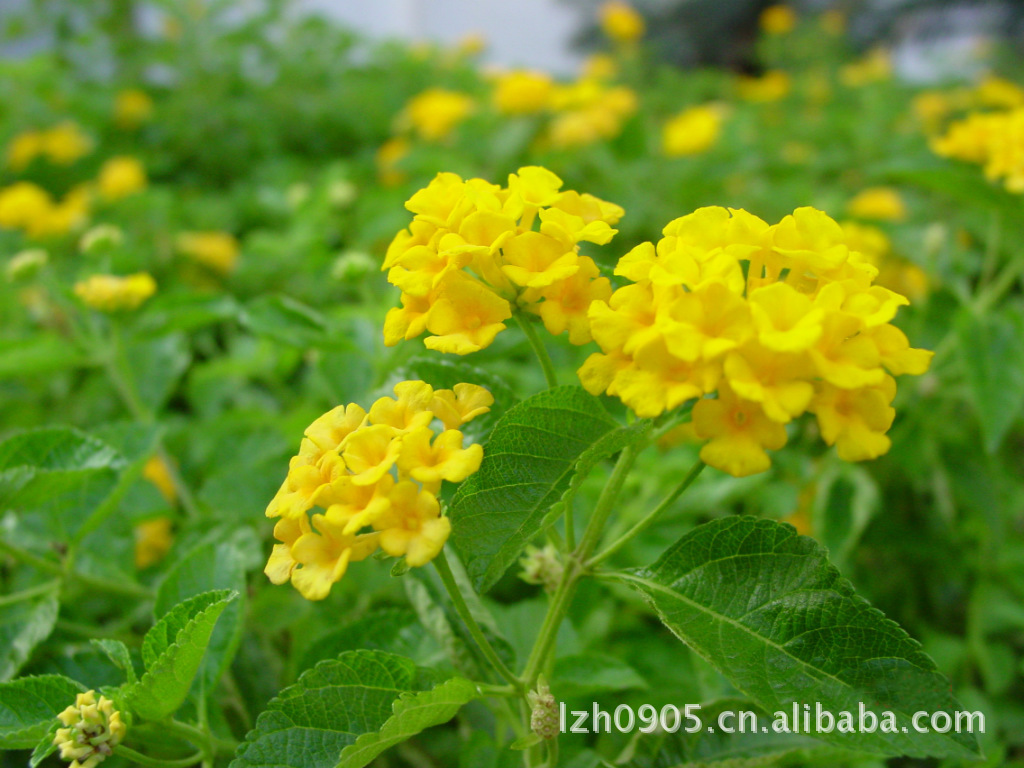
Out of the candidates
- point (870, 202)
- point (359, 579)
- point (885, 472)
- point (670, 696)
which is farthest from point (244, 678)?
point (870, 202)

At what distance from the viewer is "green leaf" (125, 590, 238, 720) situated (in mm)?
513

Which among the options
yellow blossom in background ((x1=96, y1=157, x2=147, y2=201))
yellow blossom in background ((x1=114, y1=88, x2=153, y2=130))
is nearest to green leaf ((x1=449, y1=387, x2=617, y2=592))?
yellow blossom in background ((x1=96, y1=157, x2=147, y2=201))

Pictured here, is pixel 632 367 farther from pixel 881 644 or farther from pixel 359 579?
pixel 359 579

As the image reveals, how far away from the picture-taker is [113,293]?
102cm

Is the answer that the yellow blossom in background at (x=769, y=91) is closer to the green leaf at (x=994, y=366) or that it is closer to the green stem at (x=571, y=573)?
the green leaf at (x=994, y=366)

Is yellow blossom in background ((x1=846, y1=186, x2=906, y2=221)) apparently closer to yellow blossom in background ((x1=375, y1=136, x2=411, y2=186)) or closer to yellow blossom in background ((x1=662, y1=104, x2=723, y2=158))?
yellow blossom in background ((x1=662, y1=104, x2=723, y2=158))

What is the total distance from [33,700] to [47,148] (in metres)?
1.78

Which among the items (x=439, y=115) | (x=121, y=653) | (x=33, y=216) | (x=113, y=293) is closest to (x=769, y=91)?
(x=439, y=115)

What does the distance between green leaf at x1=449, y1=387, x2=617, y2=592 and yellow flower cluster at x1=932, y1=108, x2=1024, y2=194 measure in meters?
0.73

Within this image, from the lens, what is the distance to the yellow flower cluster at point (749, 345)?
455mm

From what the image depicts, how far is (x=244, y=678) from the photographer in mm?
765

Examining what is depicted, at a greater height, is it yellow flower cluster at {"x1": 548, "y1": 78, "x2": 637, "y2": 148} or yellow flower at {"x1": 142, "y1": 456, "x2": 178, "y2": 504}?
yellow flower cluster at {"x1": 548, "y1": 78, "x2": 637, "y2": 148}

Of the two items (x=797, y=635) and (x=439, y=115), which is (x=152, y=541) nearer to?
(x=797, y=635)

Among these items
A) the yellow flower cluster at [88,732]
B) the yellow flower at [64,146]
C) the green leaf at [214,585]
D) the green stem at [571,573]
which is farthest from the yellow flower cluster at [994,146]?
the yellow flower at [64,146]
